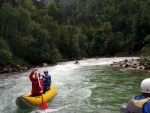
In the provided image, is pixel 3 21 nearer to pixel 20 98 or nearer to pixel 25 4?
pixel 25 4

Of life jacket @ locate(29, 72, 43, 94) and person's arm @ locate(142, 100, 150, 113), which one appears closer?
person's arm @ locate(142, 100, 150, 113)

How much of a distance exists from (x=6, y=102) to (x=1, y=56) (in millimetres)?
15718

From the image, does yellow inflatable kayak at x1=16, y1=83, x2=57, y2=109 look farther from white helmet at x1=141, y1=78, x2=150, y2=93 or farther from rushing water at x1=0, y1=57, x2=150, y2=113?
white helmet at x1=141, y1=78, x2=150, y2=93

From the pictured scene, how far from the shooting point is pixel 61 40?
168 ft

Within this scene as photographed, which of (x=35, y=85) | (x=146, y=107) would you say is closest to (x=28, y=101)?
(x=35, y=85)

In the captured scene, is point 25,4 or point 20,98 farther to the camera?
point 25,4

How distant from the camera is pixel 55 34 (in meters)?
43.6

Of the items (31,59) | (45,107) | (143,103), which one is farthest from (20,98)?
(31,59)

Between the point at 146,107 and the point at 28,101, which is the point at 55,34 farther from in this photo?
the point at 146,107

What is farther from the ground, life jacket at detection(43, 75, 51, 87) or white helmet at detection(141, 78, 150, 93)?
white helmet at detection(141, 78, 150, 93)

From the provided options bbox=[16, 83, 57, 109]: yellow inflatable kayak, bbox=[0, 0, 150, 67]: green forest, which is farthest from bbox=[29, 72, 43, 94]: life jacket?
bbox=[0, 0, 150, 67]: green forest

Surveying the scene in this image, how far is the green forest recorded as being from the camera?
106ft

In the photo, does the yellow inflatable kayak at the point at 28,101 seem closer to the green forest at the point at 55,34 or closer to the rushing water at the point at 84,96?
the rushing water at the point at 84,96

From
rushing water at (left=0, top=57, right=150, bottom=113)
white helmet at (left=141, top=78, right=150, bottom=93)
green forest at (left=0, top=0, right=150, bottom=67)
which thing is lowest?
rushing water at (left=0, top=57, right=150, bottom=113)
